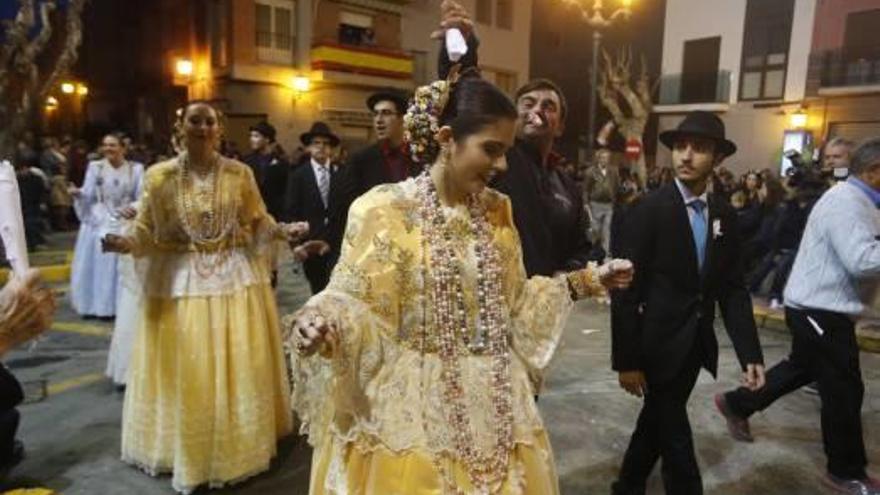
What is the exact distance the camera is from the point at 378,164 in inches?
160

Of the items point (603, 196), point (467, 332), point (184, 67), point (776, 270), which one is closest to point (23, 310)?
point (467, 332)

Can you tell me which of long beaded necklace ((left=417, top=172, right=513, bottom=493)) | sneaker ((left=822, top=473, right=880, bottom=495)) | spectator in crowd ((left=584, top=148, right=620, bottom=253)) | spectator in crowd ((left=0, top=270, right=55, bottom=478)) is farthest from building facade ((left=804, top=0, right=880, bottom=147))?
spectator in crowd ((left=0, top=270, right=55, bottom=478))

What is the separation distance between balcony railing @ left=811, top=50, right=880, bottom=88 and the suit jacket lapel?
69.7ft

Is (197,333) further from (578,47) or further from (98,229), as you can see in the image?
(578,47)

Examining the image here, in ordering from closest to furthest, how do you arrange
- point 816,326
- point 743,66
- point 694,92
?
1. point 816,326
2. point 743,66
3. point 694,92

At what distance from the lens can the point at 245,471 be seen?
3.81 m

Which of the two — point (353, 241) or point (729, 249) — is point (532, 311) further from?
point (729, 249)

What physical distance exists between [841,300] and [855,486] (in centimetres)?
107

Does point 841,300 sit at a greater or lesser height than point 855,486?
greater

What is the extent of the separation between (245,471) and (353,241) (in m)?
2.21

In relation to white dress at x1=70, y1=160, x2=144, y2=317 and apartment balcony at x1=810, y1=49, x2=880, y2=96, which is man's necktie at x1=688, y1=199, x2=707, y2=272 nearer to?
white dress at x1=70, y1=160, x2=144, y2=317

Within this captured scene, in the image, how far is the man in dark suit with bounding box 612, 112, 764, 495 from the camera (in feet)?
10.6

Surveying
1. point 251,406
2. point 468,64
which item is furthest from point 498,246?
point 251,406

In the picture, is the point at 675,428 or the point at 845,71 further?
the point at 845,71
